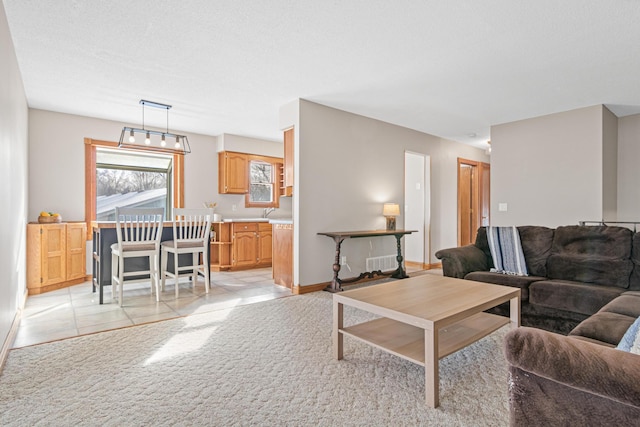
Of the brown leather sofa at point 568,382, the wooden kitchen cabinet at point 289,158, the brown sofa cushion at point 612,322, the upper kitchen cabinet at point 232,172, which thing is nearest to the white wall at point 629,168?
the brown sofa cushion at point 612,322

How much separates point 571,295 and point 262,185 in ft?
17.6

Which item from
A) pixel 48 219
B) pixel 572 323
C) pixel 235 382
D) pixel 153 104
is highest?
pixel 153 104

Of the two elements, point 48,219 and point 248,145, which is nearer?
point 48,219

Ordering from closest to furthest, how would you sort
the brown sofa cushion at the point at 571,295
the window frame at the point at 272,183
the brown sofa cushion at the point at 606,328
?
the brown sofa cushion at the point at 606,328 → the brown sofa cushion at the point at 571,295 → the window frame at the point at 272,183

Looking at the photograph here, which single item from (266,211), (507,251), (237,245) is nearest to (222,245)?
(237,245)

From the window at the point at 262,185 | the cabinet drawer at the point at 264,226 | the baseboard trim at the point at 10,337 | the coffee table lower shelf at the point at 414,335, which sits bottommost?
the baseboard trim at the point at 10,337

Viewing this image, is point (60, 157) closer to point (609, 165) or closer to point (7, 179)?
point (7, 179)

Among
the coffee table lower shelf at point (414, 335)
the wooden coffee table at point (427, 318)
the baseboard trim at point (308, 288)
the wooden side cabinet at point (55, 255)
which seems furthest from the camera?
the baseboard trim at point (308, 288)

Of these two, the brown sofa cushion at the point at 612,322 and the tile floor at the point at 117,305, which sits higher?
the brown sofa cushion at the point at 612,322

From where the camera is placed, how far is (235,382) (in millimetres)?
2025

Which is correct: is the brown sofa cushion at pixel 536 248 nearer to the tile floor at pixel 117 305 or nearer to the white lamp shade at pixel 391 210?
the white lamp shade at pixel 391 210

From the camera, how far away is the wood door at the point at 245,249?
5918mm

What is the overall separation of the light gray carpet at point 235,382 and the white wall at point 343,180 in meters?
1.71

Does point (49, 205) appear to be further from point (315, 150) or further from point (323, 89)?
point (323, 89)
